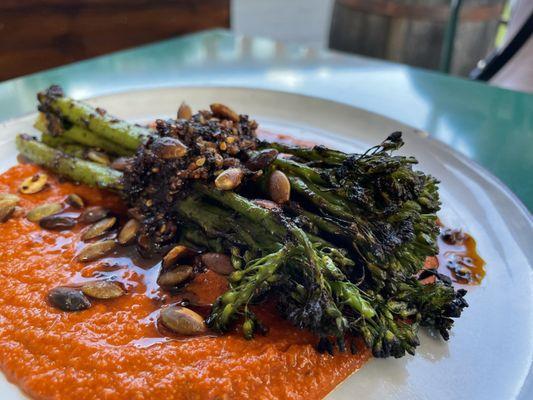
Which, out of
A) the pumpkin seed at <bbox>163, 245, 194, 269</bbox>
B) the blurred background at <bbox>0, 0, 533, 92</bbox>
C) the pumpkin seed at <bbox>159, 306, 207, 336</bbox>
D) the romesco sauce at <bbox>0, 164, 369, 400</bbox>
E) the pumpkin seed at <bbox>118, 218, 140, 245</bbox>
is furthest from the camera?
the blurred background at <bbox>0, 0, 533, 92</bbox>

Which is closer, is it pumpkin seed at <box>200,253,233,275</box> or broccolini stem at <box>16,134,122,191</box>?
pumpkin seed at <box>200,253,233,275</box>

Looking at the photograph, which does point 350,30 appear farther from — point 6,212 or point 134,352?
point 134,352

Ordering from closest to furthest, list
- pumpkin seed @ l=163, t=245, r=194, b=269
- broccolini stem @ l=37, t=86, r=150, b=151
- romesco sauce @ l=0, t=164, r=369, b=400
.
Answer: romesco sauce @ l=0, t=164, r=369, b=400 < pumpkin seed @ l=163, t=245, r=194, b=269 < broccolini stem @ l=37, t=86, r=150, b=151

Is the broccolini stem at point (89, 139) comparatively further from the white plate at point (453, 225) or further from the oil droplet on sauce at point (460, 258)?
the oil droplet on sauce at point (460, 258)

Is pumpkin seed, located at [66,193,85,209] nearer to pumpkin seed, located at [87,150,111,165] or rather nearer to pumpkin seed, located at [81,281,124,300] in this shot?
pumpkin seed, located at [87,150,111,165]

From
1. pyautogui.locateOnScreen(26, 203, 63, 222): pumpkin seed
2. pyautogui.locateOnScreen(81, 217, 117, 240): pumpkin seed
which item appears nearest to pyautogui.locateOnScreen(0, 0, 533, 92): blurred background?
pyautogui.locateOnScreen(26, 203, 63, 222): pumpkin seed

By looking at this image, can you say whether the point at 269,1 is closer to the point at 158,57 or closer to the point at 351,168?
the point at 158,57

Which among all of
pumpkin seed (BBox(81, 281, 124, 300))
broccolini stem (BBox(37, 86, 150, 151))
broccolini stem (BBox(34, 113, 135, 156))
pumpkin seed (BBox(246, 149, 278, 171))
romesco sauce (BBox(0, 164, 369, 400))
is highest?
pumpkin seed (BBox(246, 149, 278, 171))

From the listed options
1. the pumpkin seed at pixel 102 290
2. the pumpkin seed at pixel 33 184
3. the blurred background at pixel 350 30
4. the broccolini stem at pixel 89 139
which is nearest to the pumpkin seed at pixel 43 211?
the pumpkin seed at pixel 33 184
